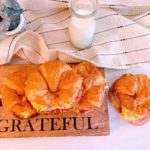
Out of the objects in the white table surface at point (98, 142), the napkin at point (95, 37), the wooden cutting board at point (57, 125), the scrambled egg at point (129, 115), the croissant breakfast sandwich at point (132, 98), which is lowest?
the white table surface at point (98, 142)

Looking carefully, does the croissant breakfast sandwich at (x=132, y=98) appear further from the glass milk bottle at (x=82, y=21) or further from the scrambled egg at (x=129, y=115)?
the glass milk bottle at (x=82, y=21)

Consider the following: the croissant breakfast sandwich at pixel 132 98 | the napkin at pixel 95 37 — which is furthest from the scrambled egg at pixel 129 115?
the napkin at pixel 95 37

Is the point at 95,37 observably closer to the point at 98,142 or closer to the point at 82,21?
the point at 82,21

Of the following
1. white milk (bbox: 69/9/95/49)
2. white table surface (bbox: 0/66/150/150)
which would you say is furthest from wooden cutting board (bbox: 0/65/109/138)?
white milk (bbox: 69/9/95/49)

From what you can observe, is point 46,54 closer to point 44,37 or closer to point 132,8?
point 44,37

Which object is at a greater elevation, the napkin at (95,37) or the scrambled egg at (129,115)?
the napkin at (95,37)

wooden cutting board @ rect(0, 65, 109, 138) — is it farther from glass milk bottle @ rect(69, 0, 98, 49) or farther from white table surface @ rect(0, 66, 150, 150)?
glass milk bottle @ rect(69, 0, 98, 49)
